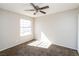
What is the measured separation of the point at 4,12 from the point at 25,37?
2599mm

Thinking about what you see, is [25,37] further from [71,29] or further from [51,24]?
[71,29]

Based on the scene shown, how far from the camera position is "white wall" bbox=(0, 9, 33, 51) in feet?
12.7

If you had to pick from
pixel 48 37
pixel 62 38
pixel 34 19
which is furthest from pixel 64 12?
pixel 34 19

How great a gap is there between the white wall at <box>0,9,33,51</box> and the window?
16.9 inches

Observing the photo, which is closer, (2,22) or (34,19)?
(2,22)

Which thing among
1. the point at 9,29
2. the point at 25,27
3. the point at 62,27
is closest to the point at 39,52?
the point at 62,27

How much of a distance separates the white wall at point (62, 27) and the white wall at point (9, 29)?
2171mm

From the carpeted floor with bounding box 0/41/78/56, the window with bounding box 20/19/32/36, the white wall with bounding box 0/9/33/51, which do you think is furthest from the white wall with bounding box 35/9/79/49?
the white wall with bounding box 0/9/33/51

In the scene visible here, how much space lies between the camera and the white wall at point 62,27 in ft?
13.0

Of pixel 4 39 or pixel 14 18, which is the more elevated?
pixel 14 18

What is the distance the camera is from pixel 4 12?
13.0 feet

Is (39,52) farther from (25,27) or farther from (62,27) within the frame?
(25,27)

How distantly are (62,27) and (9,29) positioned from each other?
3.35m

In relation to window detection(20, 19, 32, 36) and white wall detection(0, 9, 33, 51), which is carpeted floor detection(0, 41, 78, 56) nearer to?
white wall detection(0, 9, 33, 51)
